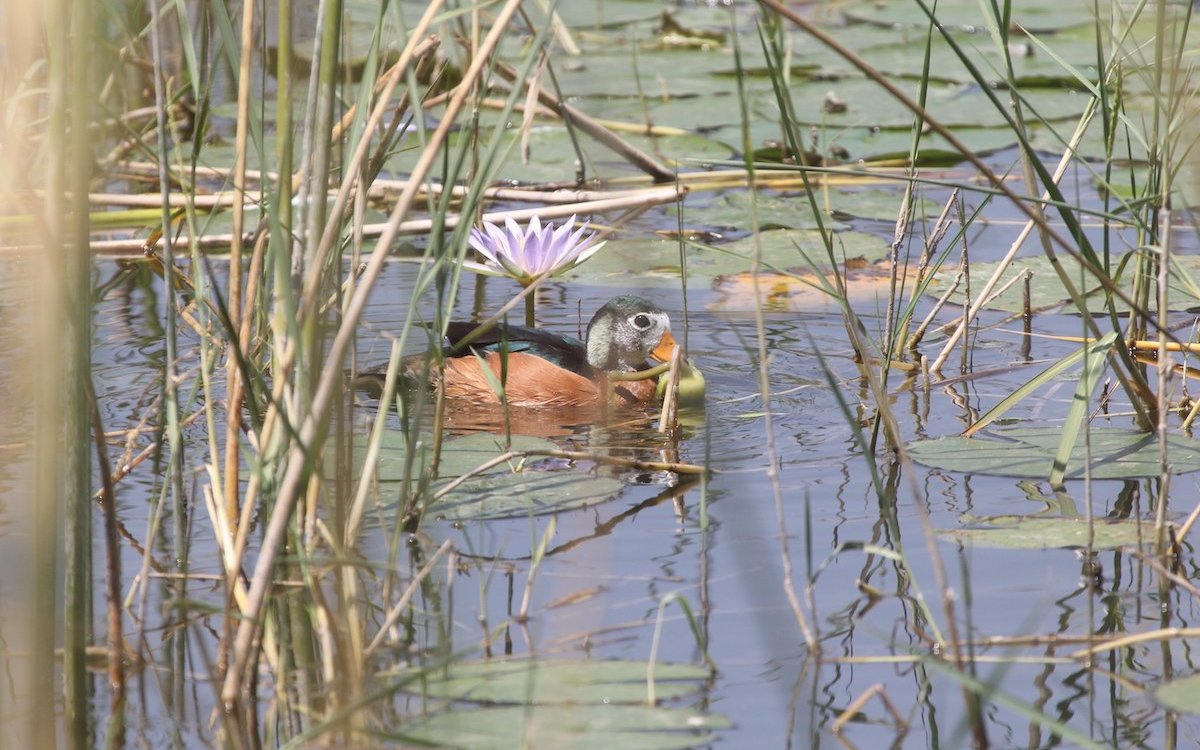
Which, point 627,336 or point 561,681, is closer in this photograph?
point 561,681

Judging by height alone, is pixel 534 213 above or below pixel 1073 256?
above

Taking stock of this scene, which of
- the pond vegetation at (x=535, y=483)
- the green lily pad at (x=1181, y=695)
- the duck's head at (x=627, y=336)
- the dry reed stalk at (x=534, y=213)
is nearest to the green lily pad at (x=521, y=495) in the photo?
the pond vegetation at (x=535, y=483)

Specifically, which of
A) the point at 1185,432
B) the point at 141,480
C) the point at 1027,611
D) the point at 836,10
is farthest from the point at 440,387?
the point at 836,10

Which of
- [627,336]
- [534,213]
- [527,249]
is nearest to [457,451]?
[527,249]

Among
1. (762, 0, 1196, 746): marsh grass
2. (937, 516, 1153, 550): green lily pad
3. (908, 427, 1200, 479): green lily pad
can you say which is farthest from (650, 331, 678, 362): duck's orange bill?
(937, 516, 1153, 550): green lily pad

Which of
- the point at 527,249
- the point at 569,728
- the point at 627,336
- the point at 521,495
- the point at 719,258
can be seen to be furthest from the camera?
the point at 719,258

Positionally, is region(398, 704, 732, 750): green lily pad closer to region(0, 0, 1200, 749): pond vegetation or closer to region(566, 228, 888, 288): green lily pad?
region(0, 0, 1200, 749): pond vegetation

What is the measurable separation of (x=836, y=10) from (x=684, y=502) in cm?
868

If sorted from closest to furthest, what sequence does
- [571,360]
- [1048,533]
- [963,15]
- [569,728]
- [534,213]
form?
1. [569,728]
2. [1048,533]
3. [571,360]
4. [534,213]
5. [963,15]

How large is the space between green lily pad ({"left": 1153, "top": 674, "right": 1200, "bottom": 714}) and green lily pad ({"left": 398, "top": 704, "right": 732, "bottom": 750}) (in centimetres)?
72

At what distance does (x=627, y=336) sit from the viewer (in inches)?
206

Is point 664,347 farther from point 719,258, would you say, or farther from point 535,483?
point 535,483

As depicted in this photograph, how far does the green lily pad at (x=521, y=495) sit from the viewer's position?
3.42 m

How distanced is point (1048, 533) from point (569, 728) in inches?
52.9
